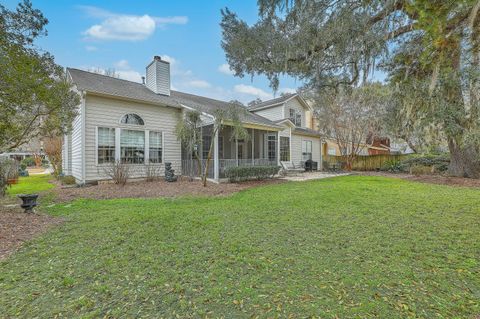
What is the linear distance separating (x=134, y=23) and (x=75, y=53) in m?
4.91

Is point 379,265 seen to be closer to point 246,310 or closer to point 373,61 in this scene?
point 246,310

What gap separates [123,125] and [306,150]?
1398 cm

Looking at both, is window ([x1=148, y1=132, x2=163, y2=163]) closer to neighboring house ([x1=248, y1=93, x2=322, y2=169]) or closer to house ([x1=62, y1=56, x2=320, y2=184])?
house ([x1=62, y1=56, x2=320, y2=184])

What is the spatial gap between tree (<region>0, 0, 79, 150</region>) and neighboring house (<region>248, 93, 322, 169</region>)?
1268cm

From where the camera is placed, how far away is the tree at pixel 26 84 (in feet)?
17.6

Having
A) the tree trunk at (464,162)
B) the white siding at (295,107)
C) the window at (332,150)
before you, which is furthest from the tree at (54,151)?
the window at (332,150)

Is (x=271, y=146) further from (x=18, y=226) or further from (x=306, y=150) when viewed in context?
(x=18, y=226)

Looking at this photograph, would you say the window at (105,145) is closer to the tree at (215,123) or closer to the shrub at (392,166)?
the tree at (215,123)

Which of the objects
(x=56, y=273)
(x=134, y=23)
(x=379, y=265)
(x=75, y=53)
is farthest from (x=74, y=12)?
(x=379, y=265)

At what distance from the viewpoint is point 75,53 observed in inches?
504

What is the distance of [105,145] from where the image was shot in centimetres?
1038

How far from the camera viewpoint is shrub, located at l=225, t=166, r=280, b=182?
11188 millimetres

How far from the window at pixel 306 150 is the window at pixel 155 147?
38.5ft

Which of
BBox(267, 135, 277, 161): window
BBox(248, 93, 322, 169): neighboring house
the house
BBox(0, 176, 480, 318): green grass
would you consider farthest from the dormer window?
BBox(0, 176, 480, 318): green grass
